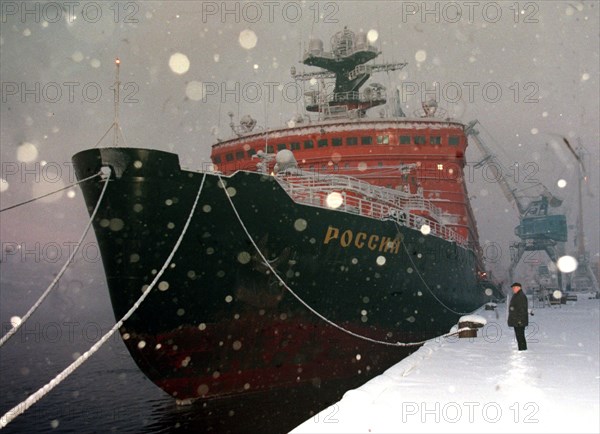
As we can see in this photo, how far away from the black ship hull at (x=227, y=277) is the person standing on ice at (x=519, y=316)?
4.18m

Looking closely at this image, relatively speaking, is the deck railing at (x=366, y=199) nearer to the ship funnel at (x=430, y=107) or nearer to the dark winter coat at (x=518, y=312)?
the dark winter coat at (x=518, y=312)

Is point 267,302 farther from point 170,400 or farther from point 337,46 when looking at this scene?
point 337,46

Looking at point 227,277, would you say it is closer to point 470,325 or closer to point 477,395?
point 477,395

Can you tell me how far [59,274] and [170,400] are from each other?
8.63 meters

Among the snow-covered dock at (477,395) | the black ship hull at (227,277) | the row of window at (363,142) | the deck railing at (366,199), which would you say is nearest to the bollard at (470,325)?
the snow-covered dock at (477,395)

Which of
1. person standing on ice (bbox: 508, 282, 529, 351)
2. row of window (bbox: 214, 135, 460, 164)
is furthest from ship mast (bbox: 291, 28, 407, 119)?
person standing on ice (bbox: 508, 282, 529, 351)

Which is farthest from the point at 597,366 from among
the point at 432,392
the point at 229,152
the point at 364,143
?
the point at 229,152

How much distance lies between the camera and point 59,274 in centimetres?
795

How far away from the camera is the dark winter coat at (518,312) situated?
10.6m

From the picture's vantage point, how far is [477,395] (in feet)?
22.2

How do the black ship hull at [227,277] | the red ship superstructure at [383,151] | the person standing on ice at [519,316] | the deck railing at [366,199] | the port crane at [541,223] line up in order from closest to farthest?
1. the black ship hull at [227,277]
2. the person standing on ice at [519,316]
3. the deck railing at [366,199]
4. the red ship superstructure at [383,151]
5. the port crane at [541,223]

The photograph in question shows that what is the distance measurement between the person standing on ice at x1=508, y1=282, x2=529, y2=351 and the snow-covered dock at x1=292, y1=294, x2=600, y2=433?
0.28m

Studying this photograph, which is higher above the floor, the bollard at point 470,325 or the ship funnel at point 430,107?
the ship funnel at point 430,107

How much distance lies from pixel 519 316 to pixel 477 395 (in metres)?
4.45
